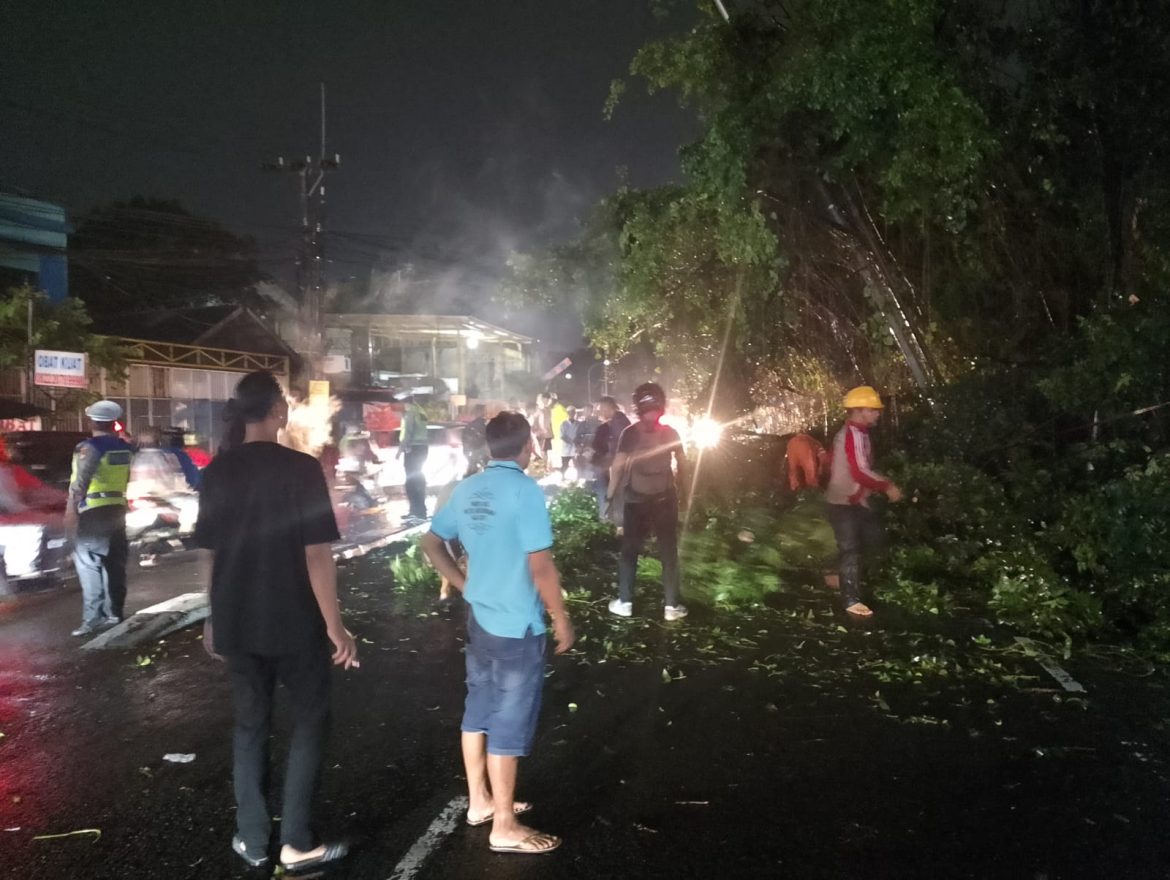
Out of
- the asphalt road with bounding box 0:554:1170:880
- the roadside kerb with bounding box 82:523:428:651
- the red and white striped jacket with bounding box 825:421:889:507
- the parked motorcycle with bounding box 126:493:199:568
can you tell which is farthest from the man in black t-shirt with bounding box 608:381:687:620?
the parked motorcycle with bounding box 126:493:199:568

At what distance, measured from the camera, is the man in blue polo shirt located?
3.90 m

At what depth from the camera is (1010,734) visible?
17.4 feet

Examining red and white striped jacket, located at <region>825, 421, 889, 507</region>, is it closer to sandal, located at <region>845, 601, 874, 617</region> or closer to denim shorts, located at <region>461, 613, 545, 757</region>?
sandal, located at <region>845, 601, 874, 617</region>

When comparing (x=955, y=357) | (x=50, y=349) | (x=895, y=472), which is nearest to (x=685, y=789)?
(x=895, y=472)

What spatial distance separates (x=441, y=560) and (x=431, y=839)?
126 centimetres

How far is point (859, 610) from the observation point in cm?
808

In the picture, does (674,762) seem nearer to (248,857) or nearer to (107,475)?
(248,857)

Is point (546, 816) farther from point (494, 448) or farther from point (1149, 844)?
point (1149, 844)

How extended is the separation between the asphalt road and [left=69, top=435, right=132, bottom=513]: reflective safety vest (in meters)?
1.23

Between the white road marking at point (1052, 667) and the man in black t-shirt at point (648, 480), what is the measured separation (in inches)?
110

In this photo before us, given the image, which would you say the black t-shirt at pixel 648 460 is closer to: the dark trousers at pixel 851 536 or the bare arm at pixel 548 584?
the dark trousers at pixel 851 536

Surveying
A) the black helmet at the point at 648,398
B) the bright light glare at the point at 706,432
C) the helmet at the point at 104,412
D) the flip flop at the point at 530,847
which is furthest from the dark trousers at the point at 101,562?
the bright light glare at the point at 706,432

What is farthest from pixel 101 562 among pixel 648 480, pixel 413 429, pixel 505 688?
pixel 413 429

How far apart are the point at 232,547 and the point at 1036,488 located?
8382 mm
